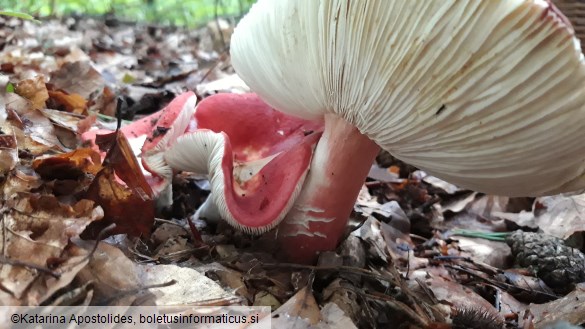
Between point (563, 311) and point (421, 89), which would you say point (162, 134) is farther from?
point (563, 311)

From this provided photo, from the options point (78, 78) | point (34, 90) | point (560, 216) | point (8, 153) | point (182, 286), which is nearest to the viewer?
point (182, 286)

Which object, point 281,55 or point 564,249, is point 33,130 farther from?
point 564,249

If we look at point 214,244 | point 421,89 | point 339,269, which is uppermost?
point 421,89

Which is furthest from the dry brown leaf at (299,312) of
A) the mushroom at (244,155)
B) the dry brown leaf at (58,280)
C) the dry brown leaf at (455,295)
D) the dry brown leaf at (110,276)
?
the dry brown leaf at (455,295)

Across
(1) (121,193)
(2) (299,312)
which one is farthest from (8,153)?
(2) (299,312)

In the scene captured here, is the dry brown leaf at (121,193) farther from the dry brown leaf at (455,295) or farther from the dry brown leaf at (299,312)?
the dry brown leaf at (455,295)

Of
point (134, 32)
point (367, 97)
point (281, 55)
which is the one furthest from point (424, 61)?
point (134, 32)

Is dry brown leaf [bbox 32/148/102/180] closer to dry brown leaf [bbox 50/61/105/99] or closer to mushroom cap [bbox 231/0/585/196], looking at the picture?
mushroom cap [bbox 231/0/585/196]
